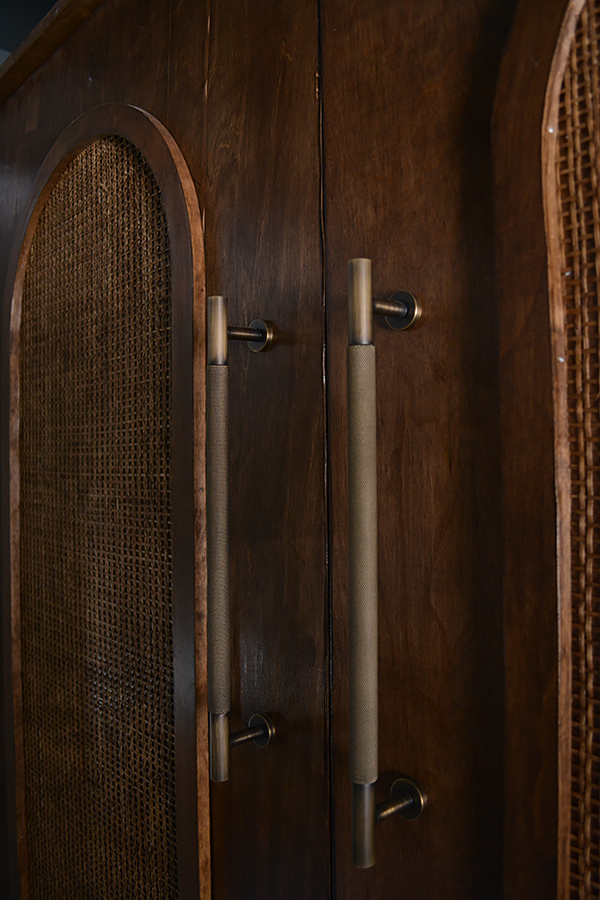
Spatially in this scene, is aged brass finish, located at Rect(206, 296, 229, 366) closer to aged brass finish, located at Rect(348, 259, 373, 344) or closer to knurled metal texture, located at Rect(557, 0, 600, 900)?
aged brass finish, located at Rect(348, 259, 373, 344)

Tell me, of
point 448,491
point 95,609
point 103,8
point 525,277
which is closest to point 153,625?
point 95,609

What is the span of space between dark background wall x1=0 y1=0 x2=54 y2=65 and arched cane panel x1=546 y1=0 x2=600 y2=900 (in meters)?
1.54

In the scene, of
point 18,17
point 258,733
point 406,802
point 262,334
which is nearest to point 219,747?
point 258,733

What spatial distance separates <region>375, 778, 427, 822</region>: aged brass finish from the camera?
503 millimetres

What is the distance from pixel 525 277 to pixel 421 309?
0.10 m

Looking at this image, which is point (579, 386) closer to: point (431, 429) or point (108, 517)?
point (431, 429)

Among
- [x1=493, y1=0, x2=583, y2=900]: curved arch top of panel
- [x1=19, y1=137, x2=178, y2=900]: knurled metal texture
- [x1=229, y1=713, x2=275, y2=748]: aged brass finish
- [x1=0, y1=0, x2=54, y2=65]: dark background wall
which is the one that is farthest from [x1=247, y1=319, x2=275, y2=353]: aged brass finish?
[x1=0, y1=0, x2=54, y2=65]: dark background wall

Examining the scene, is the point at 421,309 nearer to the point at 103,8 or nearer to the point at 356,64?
the point at 356,64

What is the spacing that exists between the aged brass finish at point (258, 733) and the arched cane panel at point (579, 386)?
0.31m

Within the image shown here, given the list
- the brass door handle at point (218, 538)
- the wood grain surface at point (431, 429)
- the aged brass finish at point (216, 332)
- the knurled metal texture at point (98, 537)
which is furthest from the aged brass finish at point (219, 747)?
the aged brass finish at point (216, 332)

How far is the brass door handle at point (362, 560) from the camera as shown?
1.50 ft

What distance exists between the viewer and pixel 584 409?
410 millimetres

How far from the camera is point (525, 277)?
16.9 inches

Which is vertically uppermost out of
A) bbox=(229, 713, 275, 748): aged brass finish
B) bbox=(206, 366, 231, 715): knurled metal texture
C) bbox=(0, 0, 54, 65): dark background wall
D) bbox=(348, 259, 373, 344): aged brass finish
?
bbox=(0, 0, 54, 65): dark background wall
